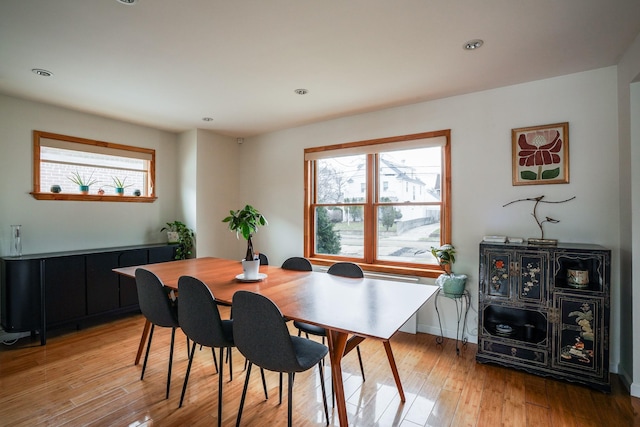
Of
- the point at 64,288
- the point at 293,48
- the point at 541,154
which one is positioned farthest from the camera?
the point at 64,288

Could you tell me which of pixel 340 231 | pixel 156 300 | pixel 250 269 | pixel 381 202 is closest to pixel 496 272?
pixel 381 202

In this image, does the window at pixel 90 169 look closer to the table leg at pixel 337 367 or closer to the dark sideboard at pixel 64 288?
the dark sideboard at pixel 64 288

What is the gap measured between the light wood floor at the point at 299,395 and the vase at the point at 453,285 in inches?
22.8

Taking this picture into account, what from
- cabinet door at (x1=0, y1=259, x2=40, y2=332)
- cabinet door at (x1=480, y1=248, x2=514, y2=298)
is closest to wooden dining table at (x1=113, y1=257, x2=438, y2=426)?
cabinet door at (x1=480, y1=248, x2=514, y2=298)

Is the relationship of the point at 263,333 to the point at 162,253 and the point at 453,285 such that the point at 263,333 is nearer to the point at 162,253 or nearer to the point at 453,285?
the point at 453,285

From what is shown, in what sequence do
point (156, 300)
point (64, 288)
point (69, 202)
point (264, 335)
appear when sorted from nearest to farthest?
point (264, 335)
point (156, 300)
point (64, 288)
point (69, 202)

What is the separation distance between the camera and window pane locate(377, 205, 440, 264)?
12.2ft

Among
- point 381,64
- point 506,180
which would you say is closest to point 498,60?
point 381,64

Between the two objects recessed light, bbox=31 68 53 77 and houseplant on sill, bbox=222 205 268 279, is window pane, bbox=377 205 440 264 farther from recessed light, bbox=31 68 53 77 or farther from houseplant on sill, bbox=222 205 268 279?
recessed light, bbox=31 68 53 77

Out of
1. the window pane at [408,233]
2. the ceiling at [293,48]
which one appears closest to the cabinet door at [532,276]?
the window pane at [408,233]

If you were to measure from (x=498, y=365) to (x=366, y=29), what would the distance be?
3035mm

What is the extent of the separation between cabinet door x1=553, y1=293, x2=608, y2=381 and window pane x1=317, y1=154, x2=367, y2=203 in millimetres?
2431

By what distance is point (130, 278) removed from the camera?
13.3 feet

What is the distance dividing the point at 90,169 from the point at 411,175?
4256 mm
